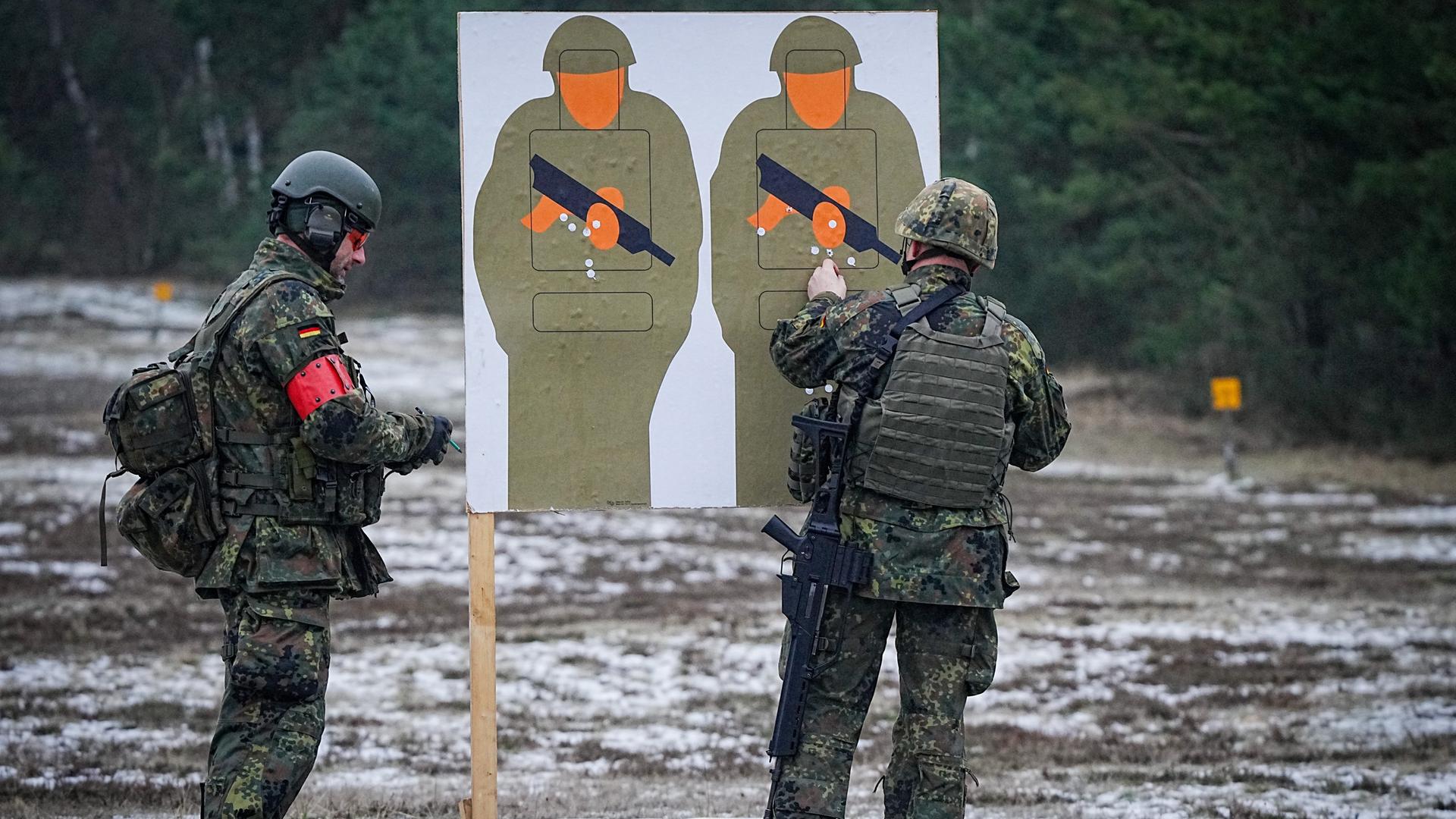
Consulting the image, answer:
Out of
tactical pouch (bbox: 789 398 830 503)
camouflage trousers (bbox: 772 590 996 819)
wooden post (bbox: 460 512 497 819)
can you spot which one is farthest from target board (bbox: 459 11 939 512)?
camouflage trousers (bbox: 772 590 996 819)

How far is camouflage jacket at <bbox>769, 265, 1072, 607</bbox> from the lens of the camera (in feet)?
14.5

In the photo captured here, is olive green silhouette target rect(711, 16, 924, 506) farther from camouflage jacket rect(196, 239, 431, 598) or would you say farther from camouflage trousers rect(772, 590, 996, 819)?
camouflage jacket rect(196, 239, 431, 598)

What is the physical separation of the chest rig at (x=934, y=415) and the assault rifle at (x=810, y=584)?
0.10m

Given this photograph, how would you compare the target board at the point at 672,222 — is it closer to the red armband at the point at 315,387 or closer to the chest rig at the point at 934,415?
the chest rig at the point at 934,415

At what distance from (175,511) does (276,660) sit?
19.7 inches

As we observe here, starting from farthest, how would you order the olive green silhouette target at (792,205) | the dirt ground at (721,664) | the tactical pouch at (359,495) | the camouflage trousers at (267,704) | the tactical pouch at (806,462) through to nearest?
1. the dirt ground at (721,664)
2. the olive green silhouette target at (792,205)
3. the tactical pouch at (806,462)
4. the tactical pouch at (359,495)
5. the camouflage trousers at (267,704)

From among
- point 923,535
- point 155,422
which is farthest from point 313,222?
→ point 923,535

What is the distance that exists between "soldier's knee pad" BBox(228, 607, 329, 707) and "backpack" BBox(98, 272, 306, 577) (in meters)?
0.29

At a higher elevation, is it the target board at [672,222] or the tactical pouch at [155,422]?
the target board at [672,222]

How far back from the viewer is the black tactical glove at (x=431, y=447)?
4.46m

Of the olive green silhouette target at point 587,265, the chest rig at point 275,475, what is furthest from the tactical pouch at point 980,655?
the chest rig at point 275,475

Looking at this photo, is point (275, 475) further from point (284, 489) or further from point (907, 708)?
point (907, 708)

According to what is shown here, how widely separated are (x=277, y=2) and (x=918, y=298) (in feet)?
154

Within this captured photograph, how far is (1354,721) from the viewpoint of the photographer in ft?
28.1
